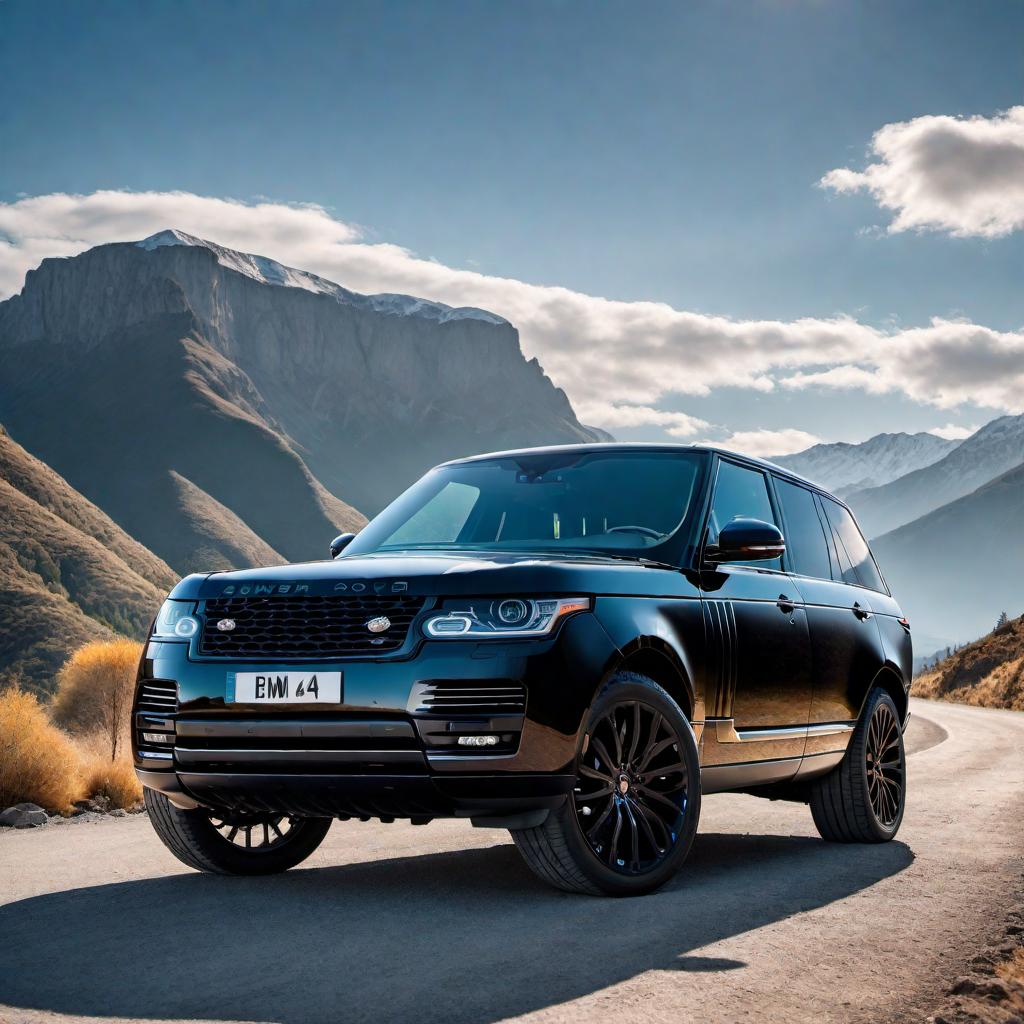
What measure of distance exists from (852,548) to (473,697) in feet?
14.9

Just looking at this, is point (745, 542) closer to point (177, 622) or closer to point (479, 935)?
point (479, 935)

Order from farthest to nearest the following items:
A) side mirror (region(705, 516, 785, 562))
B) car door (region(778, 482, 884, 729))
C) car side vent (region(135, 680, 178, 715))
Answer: car door (region(778, 482, 884, 729)), side mirror (region(705, 516, 785, 562)), car side vent (region(135, 680, 178, 715))

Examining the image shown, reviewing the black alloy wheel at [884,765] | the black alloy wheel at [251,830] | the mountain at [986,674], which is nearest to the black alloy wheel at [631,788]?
the black alloy wheel at [251,830]

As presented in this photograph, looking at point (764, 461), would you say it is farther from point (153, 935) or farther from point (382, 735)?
point (153, 935)

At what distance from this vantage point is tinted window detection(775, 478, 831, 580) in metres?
7.51

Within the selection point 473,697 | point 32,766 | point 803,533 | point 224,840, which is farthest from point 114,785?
point 473,697

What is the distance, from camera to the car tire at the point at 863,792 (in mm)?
7566

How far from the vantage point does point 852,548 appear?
866 centimetres

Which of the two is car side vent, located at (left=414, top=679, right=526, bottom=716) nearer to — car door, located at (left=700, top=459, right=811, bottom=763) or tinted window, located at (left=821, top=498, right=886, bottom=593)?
car door, located at (left=700, top=459, right=811, bottom=763)

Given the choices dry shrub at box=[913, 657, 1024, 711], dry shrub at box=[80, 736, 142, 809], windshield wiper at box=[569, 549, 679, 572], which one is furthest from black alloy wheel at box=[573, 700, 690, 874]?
dry shrub at box=[913, 657, 1024, 711]

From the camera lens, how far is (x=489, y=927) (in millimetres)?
4852

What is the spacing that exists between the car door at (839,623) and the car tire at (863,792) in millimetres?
188

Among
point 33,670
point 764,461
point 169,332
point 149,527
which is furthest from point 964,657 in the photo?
point 169,332

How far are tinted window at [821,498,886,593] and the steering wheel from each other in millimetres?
2430
